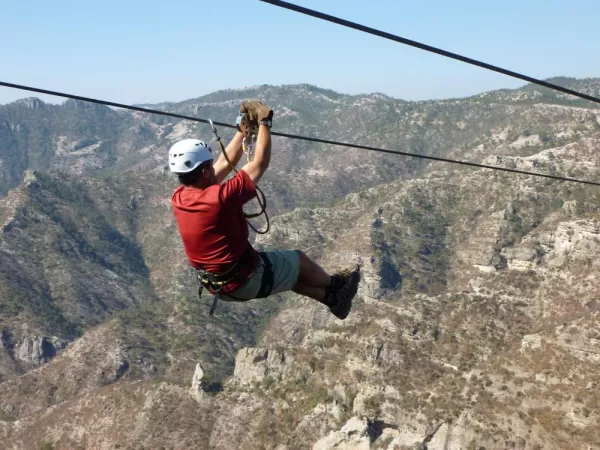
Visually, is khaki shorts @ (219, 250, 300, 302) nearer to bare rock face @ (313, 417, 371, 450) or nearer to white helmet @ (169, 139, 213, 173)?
white helmet @ (169, 139, 213, 173)

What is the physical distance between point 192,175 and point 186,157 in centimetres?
24

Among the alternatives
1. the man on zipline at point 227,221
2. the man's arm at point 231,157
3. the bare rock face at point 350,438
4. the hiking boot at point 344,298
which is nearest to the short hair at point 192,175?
the man on zipline at point 227,221

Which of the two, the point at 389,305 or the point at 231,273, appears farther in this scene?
the point at 389,305

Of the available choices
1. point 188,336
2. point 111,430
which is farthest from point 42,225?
point 111,430

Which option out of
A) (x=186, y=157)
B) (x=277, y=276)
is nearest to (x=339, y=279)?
(x=277, y=276)

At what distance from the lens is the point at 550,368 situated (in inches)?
1697

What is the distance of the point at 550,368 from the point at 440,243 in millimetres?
66117

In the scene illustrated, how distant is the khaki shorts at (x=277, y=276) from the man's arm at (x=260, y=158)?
1176mm

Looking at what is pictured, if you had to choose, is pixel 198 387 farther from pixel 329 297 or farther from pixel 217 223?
pixel 217 223

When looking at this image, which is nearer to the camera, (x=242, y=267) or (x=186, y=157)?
(x=186, y=157)

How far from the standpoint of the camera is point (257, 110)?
7.80 metres

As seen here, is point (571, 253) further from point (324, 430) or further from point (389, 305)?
point (324, 430)

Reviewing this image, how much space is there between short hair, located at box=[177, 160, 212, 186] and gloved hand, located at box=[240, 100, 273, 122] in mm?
926

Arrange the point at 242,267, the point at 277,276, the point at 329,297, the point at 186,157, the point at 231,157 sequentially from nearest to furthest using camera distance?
the point at 186,157 → the point at 242,267 → the point at 277,276 → the point at 231,157 → the point at 329,297
